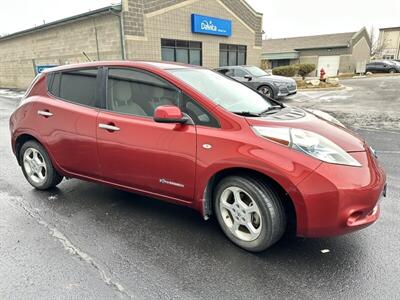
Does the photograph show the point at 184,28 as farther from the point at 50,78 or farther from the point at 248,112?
the point at 248,112

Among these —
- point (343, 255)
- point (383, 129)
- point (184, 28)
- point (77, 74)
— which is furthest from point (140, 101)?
point (184, 28)

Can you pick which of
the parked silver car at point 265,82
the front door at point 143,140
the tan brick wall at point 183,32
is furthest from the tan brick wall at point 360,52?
the front door at point 143,140

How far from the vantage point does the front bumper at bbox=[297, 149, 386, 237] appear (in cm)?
232

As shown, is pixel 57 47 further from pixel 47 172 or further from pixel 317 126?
pixel 317 126

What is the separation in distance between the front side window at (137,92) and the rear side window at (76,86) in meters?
0.25

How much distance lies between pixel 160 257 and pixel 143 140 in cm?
110

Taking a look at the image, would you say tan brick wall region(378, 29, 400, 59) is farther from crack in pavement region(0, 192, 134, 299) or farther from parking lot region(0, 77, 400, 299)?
crack in pavement region(0, 192, 134, 299)

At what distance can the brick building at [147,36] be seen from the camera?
50.8 feet

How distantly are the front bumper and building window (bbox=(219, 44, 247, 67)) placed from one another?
1964 cm

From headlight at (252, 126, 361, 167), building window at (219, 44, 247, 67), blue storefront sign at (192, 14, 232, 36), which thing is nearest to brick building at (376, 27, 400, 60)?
building window at (219, 44, 247, 67)

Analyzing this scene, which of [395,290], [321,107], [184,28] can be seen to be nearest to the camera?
[395,290]

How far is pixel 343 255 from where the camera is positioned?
2.71 meters

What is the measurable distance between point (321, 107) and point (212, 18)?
11033mm

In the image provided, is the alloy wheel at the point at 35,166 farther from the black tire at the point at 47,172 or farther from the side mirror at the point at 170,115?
the side mirror at the point at 170,115
